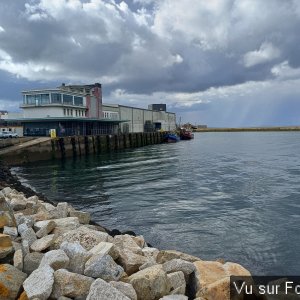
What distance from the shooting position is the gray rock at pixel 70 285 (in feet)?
17.9

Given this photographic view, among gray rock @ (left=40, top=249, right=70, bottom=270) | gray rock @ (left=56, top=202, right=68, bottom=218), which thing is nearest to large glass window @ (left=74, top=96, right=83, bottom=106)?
gray rock @ (left=56, top=202, right=68, bottom=218)

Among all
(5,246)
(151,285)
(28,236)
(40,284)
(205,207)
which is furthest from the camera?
(205,207)

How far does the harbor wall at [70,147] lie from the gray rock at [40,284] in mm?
40523

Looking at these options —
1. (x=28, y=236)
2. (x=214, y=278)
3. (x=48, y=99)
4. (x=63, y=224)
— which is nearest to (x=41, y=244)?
(x=28, y=236)

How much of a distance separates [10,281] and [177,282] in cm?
264

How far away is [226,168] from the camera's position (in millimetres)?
34281

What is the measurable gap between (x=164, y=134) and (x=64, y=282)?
91.1 m

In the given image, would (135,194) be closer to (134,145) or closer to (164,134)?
(134,145)

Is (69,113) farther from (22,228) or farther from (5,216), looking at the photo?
(22,228)

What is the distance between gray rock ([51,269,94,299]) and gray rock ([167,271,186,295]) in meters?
1.33

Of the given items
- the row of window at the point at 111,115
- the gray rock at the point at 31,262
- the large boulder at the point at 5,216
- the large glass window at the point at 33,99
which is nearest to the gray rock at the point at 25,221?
the large boulder at the point at 5,216

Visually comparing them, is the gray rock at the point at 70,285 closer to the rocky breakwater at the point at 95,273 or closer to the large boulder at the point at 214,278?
the rocky breakwater at the point at 95,273

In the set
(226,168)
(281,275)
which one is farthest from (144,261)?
(226,168)

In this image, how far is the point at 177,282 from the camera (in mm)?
6027
